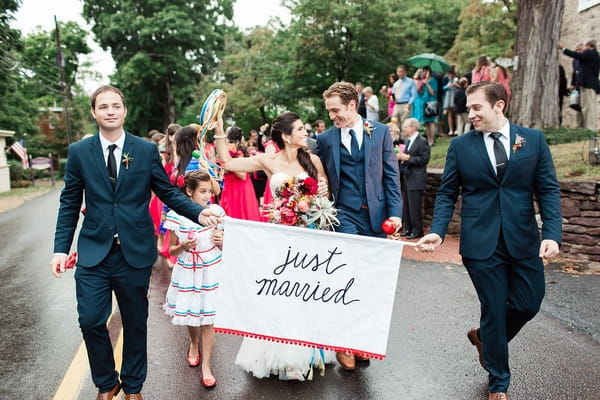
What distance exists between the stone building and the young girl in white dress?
56.4 feet

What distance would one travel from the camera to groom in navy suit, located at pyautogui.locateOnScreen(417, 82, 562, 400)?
11.4 ft

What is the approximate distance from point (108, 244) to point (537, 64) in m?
11.2

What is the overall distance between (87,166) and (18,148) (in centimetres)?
2704

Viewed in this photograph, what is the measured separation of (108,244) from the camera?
3238 mm

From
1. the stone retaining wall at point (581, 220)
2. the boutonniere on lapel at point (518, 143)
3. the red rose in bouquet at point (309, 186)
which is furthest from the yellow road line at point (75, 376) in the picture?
the stone retaining wall at point (581, 220)

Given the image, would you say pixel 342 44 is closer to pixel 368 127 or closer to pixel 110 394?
pixel 368 127

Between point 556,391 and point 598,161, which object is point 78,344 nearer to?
point 556,391

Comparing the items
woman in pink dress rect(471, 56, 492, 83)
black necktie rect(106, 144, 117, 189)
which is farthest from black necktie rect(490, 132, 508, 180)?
woman in pink dress rect(471, 56, 492, 83)

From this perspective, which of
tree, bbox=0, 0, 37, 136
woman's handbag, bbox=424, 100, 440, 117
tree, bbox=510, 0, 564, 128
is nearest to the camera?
tree, bbox=510, 0, 564, 128

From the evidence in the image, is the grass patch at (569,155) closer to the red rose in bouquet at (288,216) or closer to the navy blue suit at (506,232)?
the navy blue suit at (506,232)

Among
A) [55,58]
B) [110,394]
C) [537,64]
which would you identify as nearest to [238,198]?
[110,394]

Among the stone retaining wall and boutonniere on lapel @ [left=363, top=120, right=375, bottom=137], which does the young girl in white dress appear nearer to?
boutonniere on lapel @ [left=363, top=120, right=375, bottom=137]

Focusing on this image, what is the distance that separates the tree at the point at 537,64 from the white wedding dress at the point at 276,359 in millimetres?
9606

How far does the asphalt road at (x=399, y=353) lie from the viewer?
12.3ft
